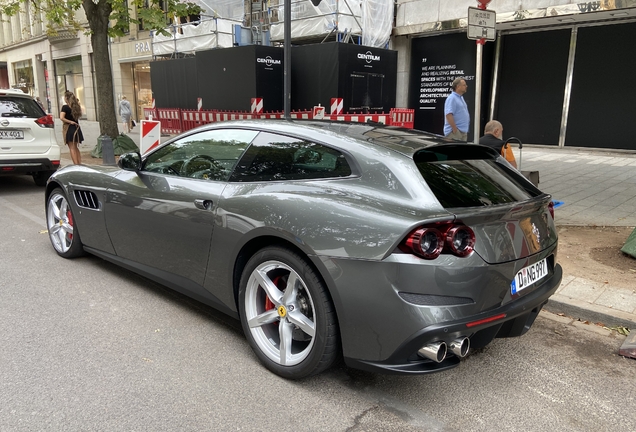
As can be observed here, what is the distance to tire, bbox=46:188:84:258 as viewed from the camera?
193 inches

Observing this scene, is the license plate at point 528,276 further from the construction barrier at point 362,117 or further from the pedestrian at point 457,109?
the construction barrier at point 362,117

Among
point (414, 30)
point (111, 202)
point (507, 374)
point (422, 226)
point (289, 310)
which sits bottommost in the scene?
point (507, 374)

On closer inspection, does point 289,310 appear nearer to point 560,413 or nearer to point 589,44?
point 560,413

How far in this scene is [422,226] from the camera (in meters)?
2.36

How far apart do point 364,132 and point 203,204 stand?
1.18 metres

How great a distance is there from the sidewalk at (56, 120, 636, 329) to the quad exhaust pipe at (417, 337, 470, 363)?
6.48 feet

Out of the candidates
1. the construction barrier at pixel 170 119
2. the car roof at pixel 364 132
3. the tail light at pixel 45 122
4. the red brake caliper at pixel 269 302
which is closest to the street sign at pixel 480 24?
the car roof at pixel 364 132

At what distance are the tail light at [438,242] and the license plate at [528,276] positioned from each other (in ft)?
1.33

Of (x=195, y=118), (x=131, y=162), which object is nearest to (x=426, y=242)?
(x=131, y=162)

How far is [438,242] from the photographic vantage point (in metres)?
2.37

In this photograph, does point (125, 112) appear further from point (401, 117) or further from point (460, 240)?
point (460, 240)

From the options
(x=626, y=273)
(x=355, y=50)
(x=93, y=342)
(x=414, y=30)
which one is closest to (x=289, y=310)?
(x=93, y=342)

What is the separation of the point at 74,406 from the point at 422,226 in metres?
2.07

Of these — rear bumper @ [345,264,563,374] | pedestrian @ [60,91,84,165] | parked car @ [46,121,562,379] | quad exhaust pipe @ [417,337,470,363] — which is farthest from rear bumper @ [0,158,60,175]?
quad exhaust pipe @ [417,337,470,363]
